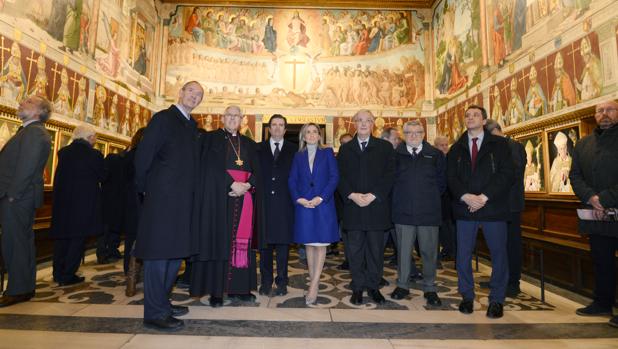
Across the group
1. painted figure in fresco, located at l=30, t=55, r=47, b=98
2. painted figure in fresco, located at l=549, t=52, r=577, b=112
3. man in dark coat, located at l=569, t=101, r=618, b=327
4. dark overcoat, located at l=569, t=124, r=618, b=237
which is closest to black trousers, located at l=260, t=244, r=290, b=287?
man in dark coat, located at l=569, t=101, r=618, b=327

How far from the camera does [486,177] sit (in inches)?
122

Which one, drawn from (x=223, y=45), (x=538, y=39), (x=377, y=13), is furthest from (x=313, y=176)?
(x=377, y=13)

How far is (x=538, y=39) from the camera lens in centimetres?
640

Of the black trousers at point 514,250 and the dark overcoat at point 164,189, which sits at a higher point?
the dark overcoat at point 164,189

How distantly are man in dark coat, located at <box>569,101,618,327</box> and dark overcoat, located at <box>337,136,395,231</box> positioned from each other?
1.95 meters

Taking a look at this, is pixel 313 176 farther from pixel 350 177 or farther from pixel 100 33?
pixel 100 33

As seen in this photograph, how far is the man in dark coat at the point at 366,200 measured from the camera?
332 centimetres

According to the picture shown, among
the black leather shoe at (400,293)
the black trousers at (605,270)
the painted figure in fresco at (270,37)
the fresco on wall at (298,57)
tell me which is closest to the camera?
the black trousers at (605,270)

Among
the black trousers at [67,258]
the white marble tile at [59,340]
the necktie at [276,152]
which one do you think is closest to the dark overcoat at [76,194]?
the black trousers at [67,258]

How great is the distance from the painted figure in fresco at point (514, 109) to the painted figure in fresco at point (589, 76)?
62.1 inches

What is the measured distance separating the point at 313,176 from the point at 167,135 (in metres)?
1.46

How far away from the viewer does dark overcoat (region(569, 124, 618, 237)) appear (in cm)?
299

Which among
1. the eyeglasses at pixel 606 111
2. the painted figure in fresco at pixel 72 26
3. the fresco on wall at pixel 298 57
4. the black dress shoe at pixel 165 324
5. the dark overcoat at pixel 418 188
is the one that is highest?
the fresco on wall at pixel 298 57

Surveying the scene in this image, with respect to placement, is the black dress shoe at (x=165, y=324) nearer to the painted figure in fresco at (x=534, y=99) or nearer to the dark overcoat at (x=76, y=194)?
the dark overcoat at (x=76, y=194)
